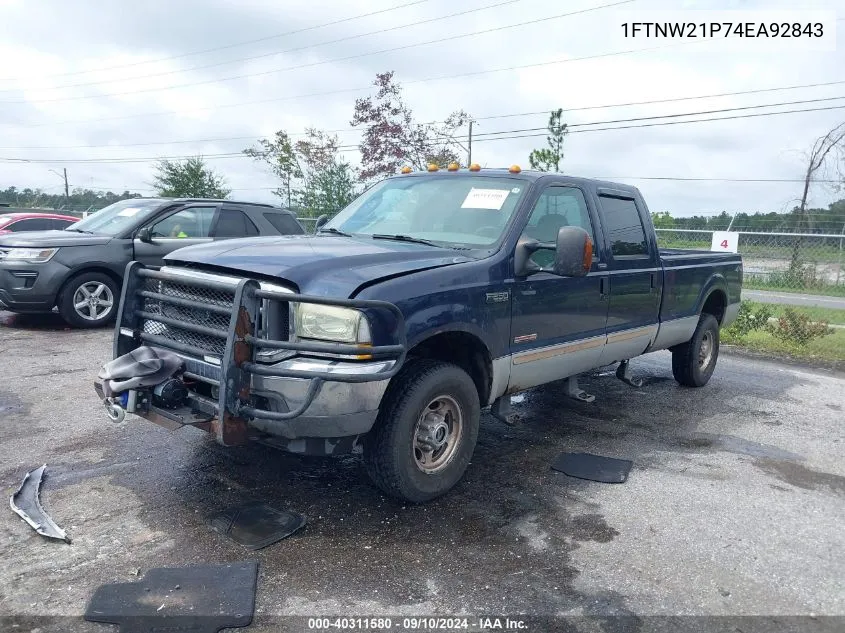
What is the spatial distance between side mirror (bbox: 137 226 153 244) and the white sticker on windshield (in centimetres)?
525

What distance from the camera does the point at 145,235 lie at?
8508 millimetres

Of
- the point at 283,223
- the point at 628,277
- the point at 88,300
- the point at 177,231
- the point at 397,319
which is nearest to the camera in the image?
the point at 397,319

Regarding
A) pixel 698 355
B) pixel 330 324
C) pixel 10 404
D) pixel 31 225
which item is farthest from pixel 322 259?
pixel 31 225

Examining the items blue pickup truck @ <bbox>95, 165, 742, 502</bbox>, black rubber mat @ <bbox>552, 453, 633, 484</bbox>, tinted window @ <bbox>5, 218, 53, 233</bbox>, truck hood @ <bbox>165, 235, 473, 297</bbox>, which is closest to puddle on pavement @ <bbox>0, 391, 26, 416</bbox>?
blue pickup truck @ <bbox>95, 165, 742, 502</bbox>

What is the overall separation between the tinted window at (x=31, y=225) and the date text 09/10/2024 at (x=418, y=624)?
13752 millimetres

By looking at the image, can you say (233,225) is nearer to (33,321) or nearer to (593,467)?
(33,321)

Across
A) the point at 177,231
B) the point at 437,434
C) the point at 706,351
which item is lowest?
the point at 706,351

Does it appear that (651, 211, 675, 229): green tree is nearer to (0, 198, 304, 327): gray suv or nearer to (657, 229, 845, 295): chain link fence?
(657, 229, 845, 295): chain link fence

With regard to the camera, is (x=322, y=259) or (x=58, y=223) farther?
(x=58, y=223)

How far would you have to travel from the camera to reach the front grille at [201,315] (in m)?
3.48

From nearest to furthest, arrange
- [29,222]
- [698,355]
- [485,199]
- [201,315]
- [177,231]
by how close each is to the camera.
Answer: [201,315], [485,199], [698,355], [177,231], [29,222]

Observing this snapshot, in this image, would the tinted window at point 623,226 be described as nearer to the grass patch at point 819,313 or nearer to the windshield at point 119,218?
the windshield at point 119,218

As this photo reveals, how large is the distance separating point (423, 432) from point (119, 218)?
7.27 m

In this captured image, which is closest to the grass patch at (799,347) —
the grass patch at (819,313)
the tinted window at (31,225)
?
the grass patch at (819,313)
